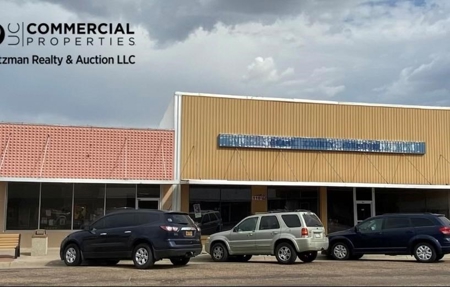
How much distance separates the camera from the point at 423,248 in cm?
1852

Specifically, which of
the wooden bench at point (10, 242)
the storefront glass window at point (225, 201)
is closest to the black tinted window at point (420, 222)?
the storefront glass window at point (225, 201)

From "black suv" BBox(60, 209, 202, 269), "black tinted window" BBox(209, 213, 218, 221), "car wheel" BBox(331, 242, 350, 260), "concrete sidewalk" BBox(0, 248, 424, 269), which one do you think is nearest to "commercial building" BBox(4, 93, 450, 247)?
"black tinted window" BBox(209, 213, 218, 221)

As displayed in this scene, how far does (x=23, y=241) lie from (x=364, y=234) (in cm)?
1406

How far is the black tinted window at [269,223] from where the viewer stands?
725 inches

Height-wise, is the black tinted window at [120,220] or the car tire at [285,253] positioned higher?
the black tinted window at [120,220]

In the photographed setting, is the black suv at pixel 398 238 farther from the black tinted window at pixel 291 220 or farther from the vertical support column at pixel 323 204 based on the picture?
the vertical support column at pixel 323 204

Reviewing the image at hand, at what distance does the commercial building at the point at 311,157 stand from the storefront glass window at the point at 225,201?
46 millimetres

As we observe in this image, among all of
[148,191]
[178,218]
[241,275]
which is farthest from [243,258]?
[148,191]

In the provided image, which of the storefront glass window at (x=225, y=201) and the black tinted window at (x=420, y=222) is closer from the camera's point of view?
the black tinted window at (x=420, y=222)

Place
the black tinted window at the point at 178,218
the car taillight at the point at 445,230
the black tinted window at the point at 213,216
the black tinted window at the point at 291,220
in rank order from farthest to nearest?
the black tinted window at the point at 213,216 → the car taillight at the point at 445,230 → the black tinted window at the point at 291,220 → the black tinted window at the point at 178,218

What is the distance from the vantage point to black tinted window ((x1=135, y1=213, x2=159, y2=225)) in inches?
653

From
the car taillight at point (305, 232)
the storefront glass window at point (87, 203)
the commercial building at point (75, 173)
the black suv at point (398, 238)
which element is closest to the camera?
the car taillight at point (305, 232)

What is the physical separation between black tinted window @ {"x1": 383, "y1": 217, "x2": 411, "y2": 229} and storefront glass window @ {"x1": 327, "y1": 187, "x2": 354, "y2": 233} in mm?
7960

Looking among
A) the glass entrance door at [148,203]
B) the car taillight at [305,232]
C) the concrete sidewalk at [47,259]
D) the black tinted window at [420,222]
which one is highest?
the glass entrance door at [148,203]
